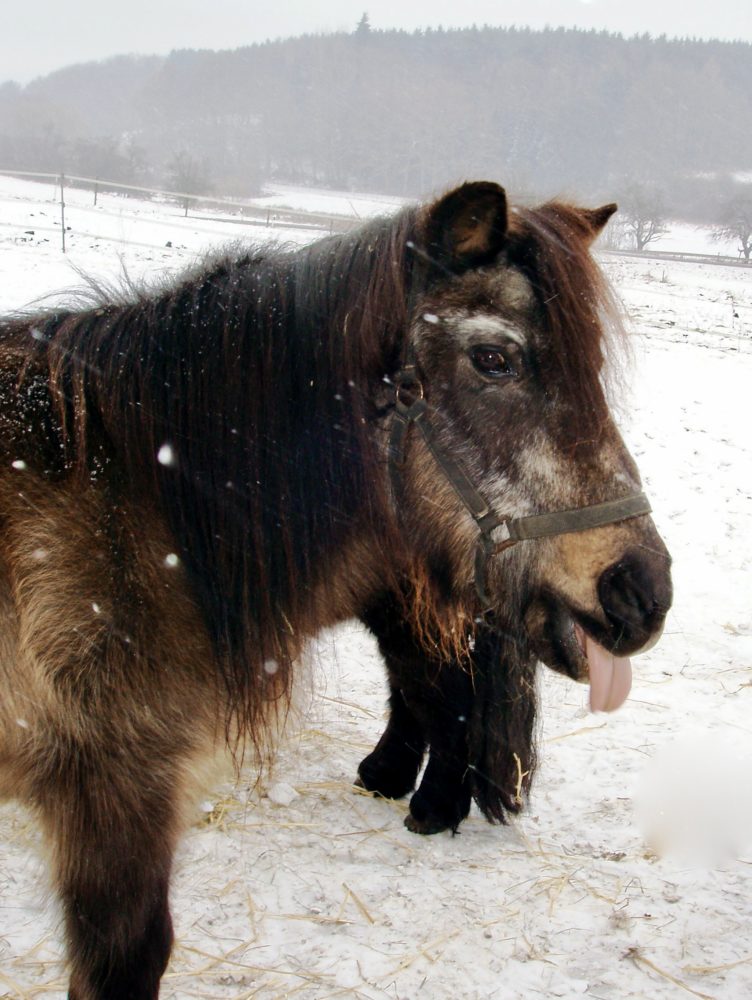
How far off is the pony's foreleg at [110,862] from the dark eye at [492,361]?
124cm

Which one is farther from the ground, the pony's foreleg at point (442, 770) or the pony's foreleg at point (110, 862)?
the pony's foreleg at point (110, 862)

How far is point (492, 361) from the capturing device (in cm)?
190

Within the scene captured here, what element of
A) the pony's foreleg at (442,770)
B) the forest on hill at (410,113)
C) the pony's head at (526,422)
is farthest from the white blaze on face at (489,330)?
the forest on hill at (410,113)

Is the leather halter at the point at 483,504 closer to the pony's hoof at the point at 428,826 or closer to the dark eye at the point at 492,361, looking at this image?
the dark eye at the point at 492,361

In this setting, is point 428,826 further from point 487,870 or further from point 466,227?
point 466,227

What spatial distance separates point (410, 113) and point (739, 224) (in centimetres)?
5595

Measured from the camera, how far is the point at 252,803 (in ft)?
11.1

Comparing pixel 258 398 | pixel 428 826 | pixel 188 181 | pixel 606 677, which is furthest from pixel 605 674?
pixel 188 181

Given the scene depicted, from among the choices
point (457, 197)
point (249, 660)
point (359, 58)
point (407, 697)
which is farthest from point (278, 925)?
point (359, 58)

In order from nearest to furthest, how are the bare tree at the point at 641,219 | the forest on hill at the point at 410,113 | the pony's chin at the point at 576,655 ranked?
the pony's chin at the point at 576,655 < the bare tree at the point at 641,219 < the forest on hill at the point at 410,113

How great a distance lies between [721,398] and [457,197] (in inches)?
344

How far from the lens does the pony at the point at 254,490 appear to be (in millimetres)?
1812

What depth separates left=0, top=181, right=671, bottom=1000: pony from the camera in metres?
1.81

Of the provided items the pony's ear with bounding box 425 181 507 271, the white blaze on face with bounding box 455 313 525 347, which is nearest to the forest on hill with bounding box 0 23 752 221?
the pony's ear with bounding box 425 181 507 271
